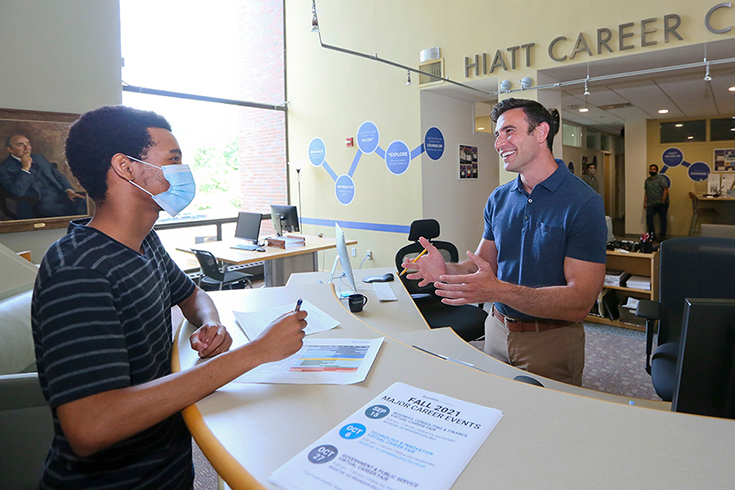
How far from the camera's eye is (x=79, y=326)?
35.1 inches

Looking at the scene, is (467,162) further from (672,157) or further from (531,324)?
(672,157)

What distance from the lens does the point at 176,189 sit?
1309 millimetres

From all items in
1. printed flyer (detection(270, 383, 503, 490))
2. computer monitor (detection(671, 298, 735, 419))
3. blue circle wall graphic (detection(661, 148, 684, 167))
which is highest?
blue circle wall graphic (detection(661, 148, 684, 167))

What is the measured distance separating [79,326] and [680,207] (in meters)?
12.9

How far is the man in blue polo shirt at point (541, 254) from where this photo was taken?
1737 mm

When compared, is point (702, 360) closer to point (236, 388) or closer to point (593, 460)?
point (593, 460)

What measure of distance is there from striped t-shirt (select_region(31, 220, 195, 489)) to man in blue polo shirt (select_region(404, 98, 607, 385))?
3.32 ft

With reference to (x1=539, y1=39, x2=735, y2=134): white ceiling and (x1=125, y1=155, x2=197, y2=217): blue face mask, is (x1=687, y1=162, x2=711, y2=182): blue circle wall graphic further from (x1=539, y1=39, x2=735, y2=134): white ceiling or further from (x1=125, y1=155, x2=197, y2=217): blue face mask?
(x1=125, y1=155, x2=197, y2=217): blue face mask

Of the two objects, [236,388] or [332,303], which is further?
[332,303]

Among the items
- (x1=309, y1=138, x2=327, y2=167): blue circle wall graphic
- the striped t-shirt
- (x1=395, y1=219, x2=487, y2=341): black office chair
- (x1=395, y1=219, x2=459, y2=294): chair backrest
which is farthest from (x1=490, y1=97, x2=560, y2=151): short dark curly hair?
(x1=309, y1=138, x2=327, y2=167): blue circle wall graphic

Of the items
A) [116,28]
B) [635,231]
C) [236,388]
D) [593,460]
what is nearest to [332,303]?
[236,388]

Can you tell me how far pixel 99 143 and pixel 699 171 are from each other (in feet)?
42.1

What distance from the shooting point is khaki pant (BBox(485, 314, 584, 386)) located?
189 centimetres

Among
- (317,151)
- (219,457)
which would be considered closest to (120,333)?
(219,457)
